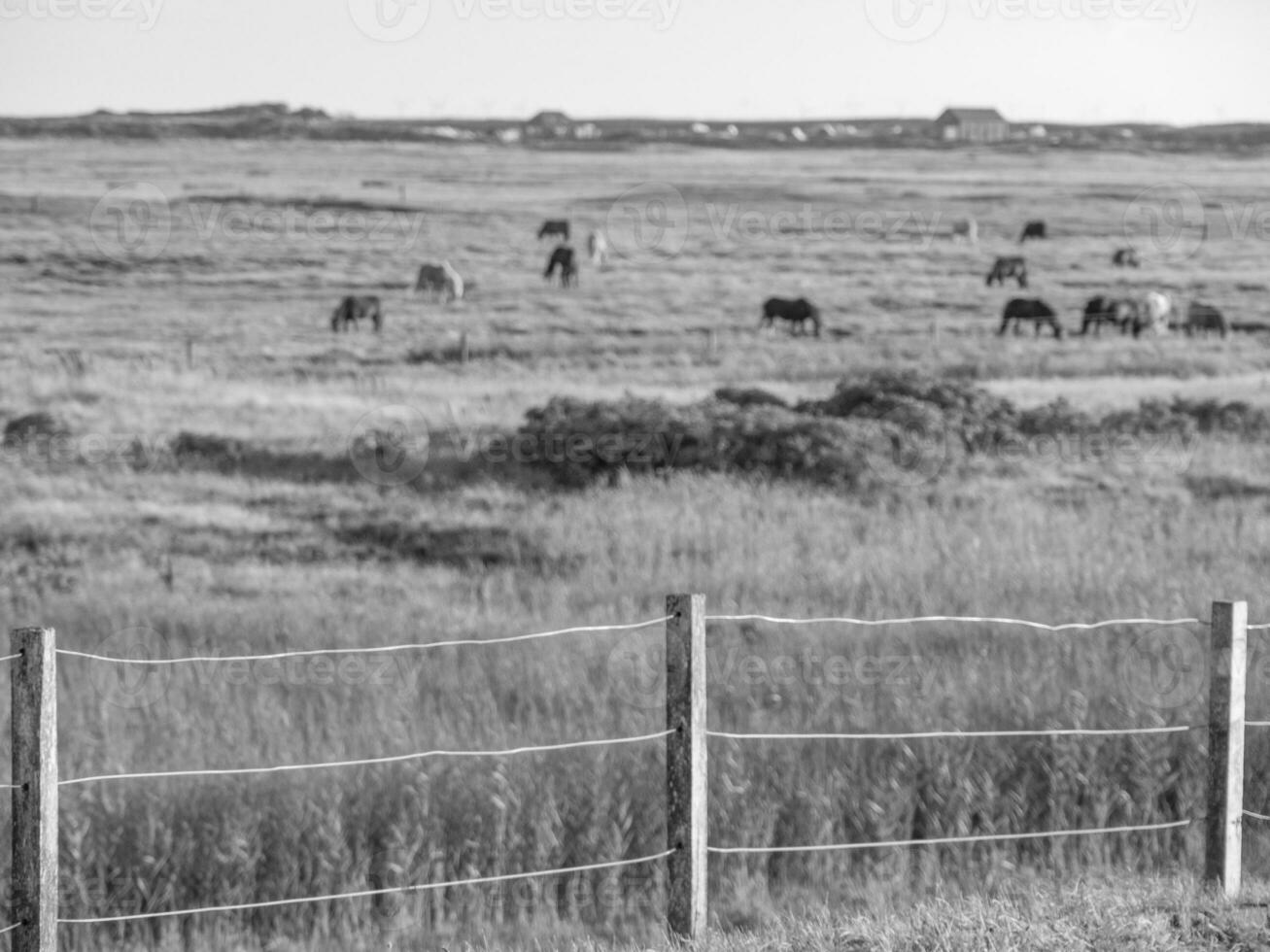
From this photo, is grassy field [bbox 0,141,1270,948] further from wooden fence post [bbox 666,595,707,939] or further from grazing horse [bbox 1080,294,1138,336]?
grazing horse [bbox 1080,294,1138,336]

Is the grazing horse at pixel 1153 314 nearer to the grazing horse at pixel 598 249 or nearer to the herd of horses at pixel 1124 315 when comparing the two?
the herd of horses at pixel 1124 315

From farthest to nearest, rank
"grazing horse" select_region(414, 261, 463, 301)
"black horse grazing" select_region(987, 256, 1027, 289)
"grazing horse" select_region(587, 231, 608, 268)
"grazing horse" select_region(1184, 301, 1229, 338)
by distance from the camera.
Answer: "grazing horse" select_region(587, 231, 608, 268), "grazing horse" select_region(414, 261, 463, 301), "black horse grazing" select_region(987, 256, 1027, 289), "grazing horse" select_region(1184, 301, 1229, 338)

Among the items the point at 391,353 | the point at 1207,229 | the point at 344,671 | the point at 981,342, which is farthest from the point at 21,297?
the point at 1207,229

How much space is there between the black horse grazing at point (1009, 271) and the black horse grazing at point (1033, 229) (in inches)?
37.6

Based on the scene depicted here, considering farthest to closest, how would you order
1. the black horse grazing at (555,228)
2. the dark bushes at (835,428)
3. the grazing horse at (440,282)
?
the black horse grazing at (555,228) → the grazing horse at (440,282) → the dark bushes at (835,428)

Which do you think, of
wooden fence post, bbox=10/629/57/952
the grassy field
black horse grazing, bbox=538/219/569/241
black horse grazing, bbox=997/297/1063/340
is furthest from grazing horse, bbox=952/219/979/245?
wooden fence post, bbox=10/629/57/952

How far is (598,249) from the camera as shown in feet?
130

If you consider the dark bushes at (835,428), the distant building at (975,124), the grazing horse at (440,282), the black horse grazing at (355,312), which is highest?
the distant building at (975,124)

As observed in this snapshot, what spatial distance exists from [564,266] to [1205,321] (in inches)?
628

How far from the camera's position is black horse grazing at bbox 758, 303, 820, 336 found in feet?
108

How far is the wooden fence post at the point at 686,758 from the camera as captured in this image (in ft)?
17.2

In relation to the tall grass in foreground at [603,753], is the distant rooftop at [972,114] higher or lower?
higher

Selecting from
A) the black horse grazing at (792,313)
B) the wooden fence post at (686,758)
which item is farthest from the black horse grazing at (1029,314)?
the wooden fence post at (686,758)

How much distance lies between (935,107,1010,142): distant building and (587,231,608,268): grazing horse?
900cm
